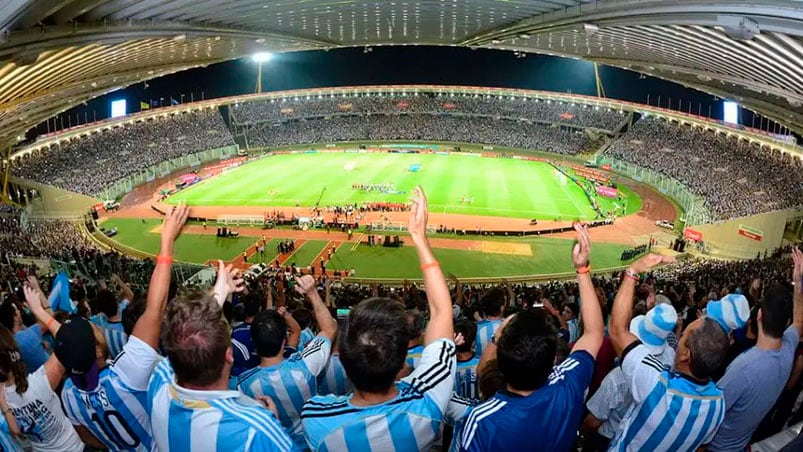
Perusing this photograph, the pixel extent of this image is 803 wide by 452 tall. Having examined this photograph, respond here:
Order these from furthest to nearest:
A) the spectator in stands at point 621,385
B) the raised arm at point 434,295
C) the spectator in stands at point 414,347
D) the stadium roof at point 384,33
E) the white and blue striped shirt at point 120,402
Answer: the stadium roof at point 384,33 → the spectator in stands at point 414,347 → the spectator in stands at point 621,385 → the white and blue striped shirt at point 120,402 → the raised arm at point 434,295

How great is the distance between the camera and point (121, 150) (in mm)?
54656

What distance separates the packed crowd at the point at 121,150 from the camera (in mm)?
45094

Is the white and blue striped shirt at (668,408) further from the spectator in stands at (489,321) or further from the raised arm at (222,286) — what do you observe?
the raised arm at (222,286)

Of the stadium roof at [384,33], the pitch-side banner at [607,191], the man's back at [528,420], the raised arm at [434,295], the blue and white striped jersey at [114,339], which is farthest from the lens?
the pitch-side banner at [607,191]

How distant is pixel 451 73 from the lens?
3706 inches

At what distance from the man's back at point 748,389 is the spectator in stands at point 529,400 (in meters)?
1.78

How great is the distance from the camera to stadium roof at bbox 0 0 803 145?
11852 millimetres

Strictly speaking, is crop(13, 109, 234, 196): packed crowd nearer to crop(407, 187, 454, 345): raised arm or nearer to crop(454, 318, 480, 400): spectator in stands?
crop(454, 318, 480, 400): spectator in stands

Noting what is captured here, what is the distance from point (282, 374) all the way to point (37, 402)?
168 cm

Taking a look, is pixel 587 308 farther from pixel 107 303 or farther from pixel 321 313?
pixel 107 303

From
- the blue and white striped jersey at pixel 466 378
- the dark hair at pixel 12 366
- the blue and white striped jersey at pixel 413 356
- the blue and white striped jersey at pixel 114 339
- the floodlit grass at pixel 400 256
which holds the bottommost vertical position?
the floodlit grass at pixel 400 256

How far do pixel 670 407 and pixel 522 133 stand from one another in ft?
225

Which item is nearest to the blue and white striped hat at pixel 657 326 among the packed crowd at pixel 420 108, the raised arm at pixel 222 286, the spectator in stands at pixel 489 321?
the spectator in stands at pixel 489 321

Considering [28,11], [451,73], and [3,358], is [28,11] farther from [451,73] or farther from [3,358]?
[451,73]
